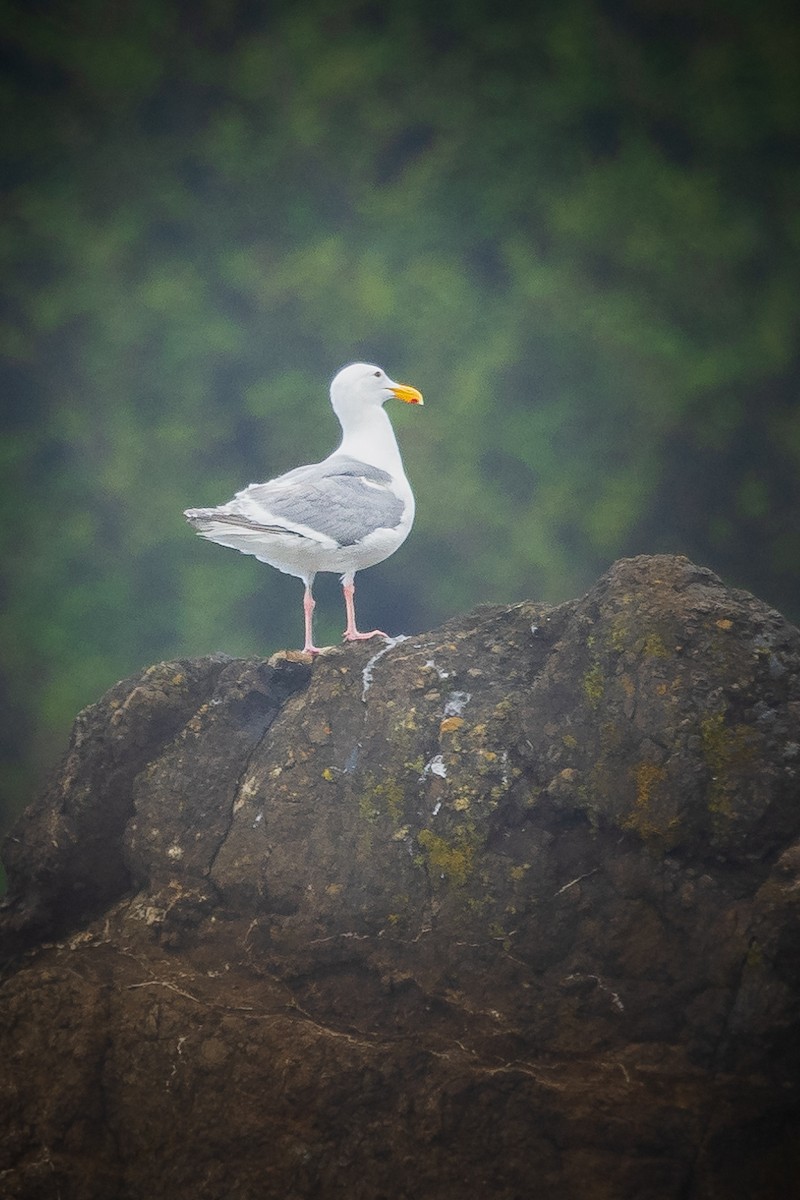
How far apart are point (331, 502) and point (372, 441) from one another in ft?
1.73

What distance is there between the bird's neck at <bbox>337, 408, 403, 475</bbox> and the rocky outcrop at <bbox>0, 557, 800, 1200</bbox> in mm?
972

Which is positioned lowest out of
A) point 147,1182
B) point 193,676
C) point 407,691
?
point 147,1182

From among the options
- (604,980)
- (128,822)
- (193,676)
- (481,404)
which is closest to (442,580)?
(481,404)

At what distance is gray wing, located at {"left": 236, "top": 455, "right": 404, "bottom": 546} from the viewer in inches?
126

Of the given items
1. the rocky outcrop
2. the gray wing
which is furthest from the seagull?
the rocky outcrop

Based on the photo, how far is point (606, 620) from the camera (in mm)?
2684

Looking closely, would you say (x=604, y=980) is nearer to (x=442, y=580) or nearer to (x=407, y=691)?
(x=407, y=691)

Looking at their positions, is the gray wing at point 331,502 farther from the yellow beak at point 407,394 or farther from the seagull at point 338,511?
the yellow beak at point 407,394

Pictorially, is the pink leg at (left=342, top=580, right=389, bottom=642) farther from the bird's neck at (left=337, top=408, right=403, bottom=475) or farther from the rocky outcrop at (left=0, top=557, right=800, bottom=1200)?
the bird's neck at (left=337, top=408, right=403, bottom=475)

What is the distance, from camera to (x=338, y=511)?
10.7ft

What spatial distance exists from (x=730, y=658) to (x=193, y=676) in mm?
1669

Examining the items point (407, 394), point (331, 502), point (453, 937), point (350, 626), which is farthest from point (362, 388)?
point (453, 937)

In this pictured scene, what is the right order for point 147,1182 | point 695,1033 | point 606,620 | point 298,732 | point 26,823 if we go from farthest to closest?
point 26,823, point 298,732, point 606,620, point 147,1182, point 695,1033

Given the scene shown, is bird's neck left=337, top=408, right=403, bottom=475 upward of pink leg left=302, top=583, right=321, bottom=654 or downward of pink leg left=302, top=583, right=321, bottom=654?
upward
